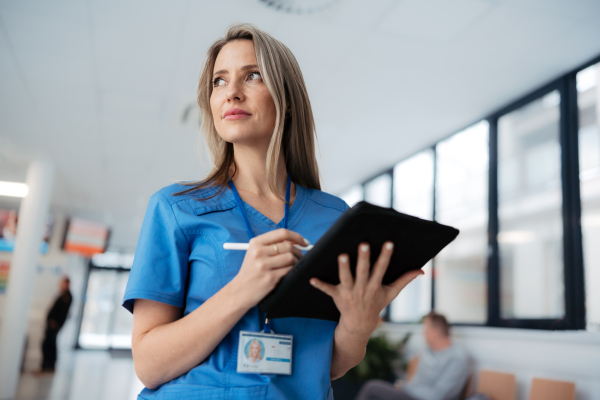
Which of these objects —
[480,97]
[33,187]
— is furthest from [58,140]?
[480,97]

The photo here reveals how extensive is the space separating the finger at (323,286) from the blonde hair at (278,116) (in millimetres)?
388

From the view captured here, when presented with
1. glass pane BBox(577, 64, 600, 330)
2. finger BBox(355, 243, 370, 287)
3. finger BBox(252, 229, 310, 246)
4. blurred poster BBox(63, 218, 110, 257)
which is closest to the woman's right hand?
finger BBox(252, 229, 310, 246)

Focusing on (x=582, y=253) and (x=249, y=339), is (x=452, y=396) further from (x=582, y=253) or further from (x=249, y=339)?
(x=249, y=339)

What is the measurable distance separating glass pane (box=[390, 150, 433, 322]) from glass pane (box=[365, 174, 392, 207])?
7.0 inches

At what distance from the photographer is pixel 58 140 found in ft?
19.9

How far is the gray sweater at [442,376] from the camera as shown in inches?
155

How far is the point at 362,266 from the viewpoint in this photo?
765mm

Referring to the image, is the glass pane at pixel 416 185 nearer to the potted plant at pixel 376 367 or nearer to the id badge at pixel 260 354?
A: the potted plant at pixel 376 367

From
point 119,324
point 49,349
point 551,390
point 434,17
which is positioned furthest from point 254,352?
point 119,324

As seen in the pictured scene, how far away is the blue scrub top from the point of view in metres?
0.89

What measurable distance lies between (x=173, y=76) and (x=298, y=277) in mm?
3868

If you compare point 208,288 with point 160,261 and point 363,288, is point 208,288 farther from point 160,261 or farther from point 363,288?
point 363,288

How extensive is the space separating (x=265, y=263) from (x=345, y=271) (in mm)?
128

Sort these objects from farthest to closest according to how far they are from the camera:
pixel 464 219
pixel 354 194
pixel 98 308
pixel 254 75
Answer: pixel 98 308, pixel 354 194, pixel 464 219, pixel 254 75
